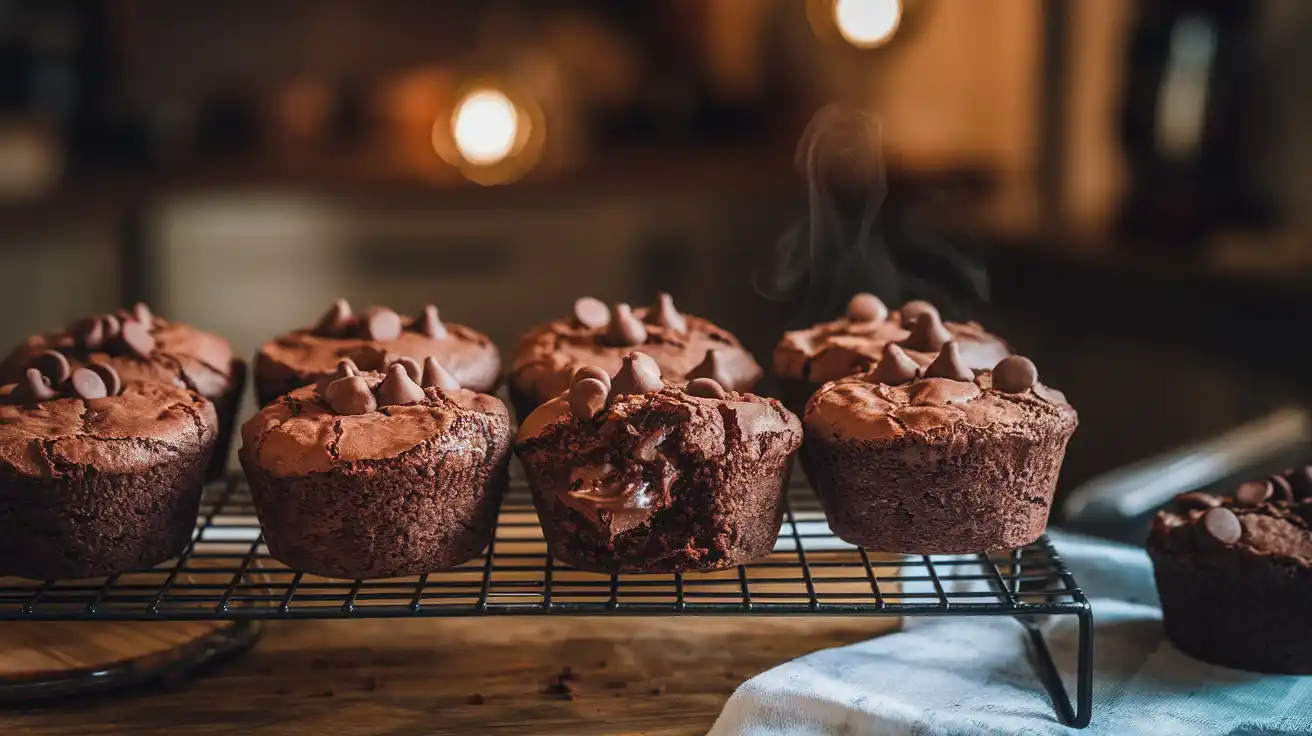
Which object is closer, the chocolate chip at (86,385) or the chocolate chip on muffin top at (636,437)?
the chocolate chip on muffin top at (636,437)

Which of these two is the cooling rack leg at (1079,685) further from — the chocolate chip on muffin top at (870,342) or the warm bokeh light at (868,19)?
the warm bokeh light at (868,19)

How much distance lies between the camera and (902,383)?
193 cm

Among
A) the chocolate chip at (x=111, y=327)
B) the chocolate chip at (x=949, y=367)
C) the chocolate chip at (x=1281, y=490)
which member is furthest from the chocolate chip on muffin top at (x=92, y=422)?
the chocolate chip at (x=1281, y=490)

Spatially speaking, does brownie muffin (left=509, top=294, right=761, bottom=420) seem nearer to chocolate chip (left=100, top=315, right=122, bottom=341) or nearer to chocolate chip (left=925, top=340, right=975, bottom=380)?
chocolate chip (left=925, top=340, right=975, bottom=380)

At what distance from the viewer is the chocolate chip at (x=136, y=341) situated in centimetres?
220

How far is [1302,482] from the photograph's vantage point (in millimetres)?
1927

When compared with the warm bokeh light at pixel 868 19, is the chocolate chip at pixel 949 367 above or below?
below

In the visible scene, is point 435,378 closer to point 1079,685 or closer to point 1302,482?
point 1079,685

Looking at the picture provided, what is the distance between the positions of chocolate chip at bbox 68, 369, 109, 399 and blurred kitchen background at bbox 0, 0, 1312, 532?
1.47 meters

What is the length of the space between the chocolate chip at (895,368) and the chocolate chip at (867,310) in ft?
1.42

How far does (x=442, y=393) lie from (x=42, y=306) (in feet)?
13.4

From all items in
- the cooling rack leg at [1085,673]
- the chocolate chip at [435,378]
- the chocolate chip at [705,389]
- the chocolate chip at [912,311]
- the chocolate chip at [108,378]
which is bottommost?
the cooling rack leg at [1085,673]

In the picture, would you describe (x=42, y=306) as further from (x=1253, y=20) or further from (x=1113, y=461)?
(x=1253, y=20)

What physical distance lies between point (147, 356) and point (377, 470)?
69 centimetres
